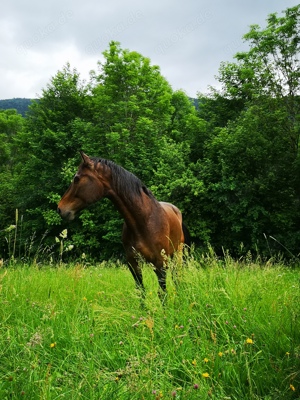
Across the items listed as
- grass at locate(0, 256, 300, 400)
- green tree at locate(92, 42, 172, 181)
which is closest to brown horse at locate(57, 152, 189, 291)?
grass at locate(0, 256, 300, 400)

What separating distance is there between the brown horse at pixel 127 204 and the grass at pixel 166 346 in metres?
0.60

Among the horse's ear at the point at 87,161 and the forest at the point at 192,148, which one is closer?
the horse's ear at the point at 87,161

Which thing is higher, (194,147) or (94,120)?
(94,120)

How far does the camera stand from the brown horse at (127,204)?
448 cm

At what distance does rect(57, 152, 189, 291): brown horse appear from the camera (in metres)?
4.48

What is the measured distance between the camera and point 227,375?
2355mm

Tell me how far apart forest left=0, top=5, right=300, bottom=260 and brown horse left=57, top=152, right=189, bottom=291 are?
35.8 ft

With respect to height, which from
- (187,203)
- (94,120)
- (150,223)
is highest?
(94,120)

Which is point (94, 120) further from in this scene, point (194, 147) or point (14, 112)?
point (14, 112)

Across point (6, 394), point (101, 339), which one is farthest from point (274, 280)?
point (6, 394)

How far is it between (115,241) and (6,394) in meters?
16.7

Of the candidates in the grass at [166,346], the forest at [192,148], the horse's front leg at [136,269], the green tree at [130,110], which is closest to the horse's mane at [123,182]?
the horse's front leg at [136,269]

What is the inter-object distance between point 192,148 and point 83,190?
17.9 meters

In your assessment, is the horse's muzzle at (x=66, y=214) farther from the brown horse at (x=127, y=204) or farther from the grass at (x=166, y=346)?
the grass at (x=166, y=346)
